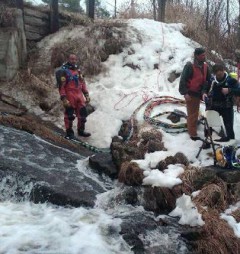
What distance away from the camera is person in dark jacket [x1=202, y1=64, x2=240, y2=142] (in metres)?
7.31

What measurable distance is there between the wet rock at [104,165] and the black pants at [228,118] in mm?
2042

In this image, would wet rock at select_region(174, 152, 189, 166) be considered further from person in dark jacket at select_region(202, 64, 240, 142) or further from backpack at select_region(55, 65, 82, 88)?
backpack at select_region(55, 65, 82, 88)

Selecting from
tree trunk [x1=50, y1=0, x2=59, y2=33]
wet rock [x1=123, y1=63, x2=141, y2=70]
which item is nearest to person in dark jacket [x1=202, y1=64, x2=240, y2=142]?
wet rock [x1=123, y1=63, x2=141, y2=70]

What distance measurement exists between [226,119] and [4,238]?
14.4ft

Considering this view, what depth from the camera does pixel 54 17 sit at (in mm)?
12742

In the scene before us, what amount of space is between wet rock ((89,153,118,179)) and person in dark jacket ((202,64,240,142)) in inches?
75.0

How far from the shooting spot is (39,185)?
21.1 feet

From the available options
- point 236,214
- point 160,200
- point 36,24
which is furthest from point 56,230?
point 36,24

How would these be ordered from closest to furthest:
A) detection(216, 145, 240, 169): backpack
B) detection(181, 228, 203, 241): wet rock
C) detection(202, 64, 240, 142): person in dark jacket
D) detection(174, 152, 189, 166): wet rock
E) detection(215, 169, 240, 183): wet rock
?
detection(181, 228, 203, 241): wet rock, detection(215, 169, 240, 183): wet rock, detection(216, 145, 240, 169): backpack, detection(174, 152, 189, 166): wet rock, detection(202, 64, 240, 142): person in dark jacket

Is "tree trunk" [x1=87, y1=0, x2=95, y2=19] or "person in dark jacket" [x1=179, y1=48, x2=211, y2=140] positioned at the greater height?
"tree trunk" [x1=87, y1=0, x2=95, y2=19]

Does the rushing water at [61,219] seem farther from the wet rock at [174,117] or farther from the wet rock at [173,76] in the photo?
the wet rock at [173,76]

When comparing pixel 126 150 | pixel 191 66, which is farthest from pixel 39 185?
pixel 191 66

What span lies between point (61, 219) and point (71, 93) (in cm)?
390

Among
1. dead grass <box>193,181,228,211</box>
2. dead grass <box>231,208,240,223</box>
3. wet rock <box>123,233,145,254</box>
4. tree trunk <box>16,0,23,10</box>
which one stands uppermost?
tree trunk <box>16,0,23,10</box>
